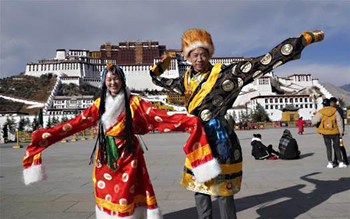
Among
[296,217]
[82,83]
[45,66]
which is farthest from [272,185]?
[45,66]

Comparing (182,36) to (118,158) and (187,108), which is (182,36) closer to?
(187,108)

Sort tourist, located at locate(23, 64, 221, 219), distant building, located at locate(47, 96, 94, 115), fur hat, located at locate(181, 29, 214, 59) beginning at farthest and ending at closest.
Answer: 1. distant building, located at locate(47, 96, 94, 115)
2. fur hat, located at locate(181, 29, 214, 59)
3. tourist, located at locate(23, 64, 221, 219)

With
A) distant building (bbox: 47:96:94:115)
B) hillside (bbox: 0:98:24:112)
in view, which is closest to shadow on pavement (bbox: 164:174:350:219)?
distant building (bbox: 47:96:94:115)

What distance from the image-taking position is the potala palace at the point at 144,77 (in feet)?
249

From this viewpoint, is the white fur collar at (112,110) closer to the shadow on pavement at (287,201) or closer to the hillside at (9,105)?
the shadow on pavement at (287,201)

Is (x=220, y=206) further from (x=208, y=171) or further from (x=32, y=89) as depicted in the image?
(x=32, y=89)

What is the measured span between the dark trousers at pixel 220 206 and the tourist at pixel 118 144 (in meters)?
0.41

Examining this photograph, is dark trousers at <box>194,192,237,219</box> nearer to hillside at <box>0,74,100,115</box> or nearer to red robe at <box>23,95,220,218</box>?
red robe at <box>23,95,220,218</box>

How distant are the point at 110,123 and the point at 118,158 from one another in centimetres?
35

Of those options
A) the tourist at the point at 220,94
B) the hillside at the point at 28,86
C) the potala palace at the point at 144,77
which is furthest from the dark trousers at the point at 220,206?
the hillside at the point at 28,86

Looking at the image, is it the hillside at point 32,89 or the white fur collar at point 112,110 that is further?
the hillside at point 32,89

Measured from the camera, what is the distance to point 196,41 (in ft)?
8.54

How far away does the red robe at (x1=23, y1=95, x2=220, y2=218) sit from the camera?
7.84ft

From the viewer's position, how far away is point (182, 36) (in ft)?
9.03
